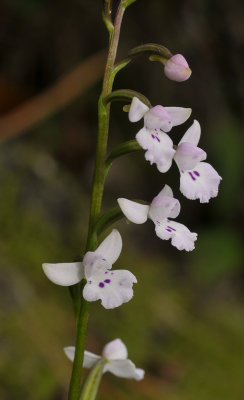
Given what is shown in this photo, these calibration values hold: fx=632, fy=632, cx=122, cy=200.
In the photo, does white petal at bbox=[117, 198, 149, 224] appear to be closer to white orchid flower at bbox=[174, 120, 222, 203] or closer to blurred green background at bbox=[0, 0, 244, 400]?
white orchid flower at bbox=[174, 120, 222, 203]

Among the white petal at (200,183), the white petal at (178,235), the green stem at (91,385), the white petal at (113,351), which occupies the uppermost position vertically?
the white petal at (200,183)

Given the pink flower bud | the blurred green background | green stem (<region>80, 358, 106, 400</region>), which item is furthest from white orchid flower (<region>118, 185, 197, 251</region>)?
the blurred green background

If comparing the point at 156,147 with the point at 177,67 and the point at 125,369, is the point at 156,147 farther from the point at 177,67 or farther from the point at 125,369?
the point at 125,369

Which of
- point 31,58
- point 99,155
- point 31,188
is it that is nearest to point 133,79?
point 31,58

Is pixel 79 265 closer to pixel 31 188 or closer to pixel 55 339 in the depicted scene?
pixel 55 339

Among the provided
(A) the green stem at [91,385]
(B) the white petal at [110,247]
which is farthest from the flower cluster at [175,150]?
(A) the green stem at [91,385]

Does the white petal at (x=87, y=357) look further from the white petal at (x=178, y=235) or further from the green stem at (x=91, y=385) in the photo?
the white petal at (x=178, y=235)
